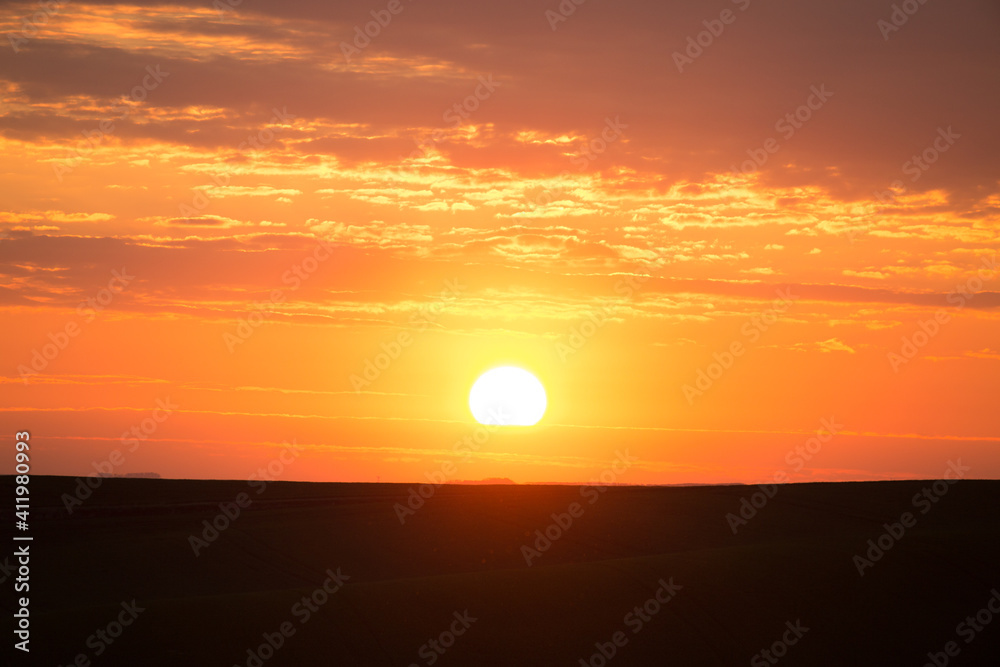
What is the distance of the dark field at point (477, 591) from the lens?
20203 millimetres

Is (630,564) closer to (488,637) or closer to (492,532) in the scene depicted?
(488,637)

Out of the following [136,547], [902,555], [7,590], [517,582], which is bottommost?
[902,555]

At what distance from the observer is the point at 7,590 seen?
85.6 feet

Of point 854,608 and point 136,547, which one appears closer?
point 854,608

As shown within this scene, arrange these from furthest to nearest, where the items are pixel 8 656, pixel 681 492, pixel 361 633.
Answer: pixel 681 492 < pixel 361 633 < pixel 8 656

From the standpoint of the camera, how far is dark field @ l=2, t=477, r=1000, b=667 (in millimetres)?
20203

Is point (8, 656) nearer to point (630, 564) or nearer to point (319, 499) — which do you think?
point (630, 564)

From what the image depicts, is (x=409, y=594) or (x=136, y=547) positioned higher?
(x=136, y=547)

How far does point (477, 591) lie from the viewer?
23.2m

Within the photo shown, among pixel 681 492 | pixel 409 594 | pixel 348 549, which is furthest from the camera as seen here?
pixel 681 492

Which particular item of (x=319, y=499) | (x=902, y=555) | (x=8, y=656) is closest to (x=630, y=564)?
(x=902, y=555)

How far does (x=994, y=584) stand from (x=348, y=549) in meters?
21.7

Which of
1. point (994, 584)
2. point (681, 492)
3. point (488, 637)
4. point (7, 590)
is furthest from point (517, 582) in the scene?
point (681, 492)

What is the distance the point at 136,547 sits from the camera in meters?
31.7
